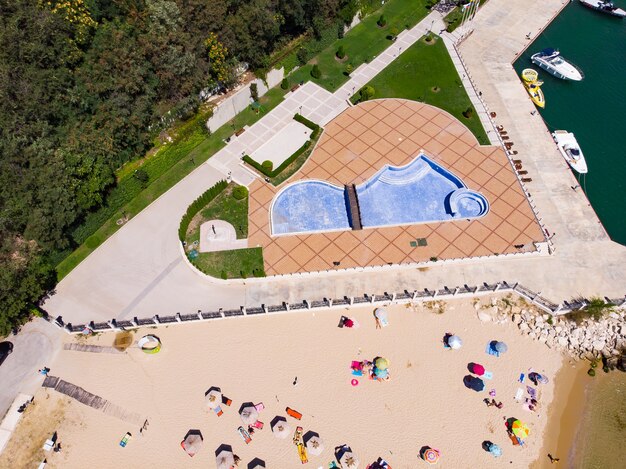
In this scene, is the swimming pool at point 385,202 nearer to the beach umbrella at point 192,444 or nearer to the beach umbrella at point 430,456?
the beach umbrella at point 192,444

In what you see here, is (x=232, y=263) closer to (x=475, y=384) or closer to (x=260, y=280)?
(x=260, y=280)

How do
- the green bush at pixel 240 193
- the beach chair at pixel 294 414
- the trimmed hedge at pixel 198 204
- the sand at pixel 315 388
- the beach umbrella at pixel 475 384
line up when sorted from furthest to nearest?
1. the green bush at pixel 240 193
2. the trimmed hedge at pixel 198 204
3. the beach umbrella at pixel 475 384
4. the beach chair at pixel 294 414
5. the sand at pixel 315 388

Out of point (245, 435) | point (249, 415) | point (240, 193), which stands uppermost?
point (240, 193)

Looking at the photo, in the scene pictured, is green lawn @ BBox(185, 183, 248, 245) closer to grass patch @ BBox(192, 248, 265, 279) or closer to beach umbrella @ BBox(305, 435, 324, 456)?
grass patch @ BBox(192, 248, 265, 279)

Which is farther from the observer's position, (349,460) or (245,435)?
(245,435)

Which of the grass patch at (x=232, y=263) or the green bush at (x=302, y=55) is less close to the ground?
the green bush at (x=302, y=55)

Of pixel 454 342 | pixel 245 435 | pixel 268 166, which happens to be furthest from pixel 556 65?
pixel 245 435

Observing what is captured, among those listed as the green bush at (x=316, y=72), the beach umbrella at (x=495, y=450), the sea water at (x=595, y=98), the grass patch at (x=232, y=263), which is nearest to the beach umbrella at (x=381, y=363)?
the beach umbrella at (x=495, y=450)
